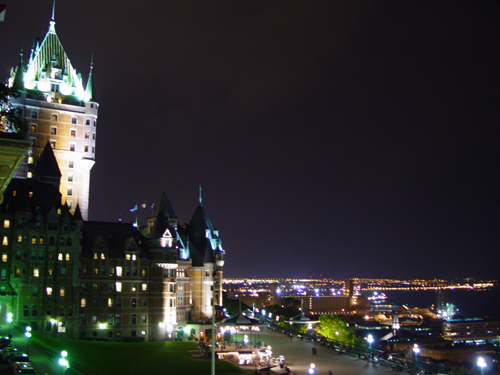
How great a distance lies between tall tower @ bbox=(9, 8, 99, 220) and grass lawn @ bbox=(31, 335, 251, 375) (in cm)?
4050

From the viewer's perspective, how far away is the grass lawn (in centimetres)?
A: 5341

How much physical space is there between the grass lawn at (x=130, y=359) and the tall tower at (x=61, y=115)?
133ft

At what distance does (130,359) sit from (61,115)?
191ft

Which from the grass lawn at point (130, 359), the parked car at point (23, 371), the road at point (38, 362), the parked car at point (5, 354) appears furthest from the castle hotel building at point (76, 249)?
the parked car at point (23, 371)

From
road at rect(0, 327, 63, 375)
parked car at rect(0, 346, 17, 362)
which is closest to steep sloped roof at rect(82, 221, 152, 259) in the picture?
road at rect(0, 327, 63, 375)

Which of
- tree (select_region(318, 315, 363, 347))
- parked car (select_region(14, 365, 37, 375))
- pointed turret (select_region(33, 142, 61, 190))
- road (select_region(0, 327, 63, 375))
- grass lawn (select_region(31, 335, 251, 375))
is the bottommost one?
tree (select_region(318, 315, 363, 347))

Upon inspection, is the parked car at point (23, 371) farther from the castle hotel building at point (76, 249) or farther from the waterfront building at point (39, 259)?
the waterfront building at point (39, 259)

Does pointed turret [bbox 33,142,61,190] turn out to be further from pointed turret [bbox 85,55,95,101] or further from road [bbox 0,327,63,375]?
road [bbox 0,327,63,375]

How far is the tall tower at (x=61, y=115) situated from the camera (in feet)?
330

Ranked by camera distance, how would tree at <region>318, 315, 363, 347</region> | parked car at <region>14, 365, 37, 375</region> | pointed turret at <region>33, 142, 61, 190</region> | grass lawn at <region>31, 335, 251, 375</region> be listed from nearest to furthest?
parked car at <region>14, 365, 37, 375</region> → grass lawn at <region>31, 335, 251, 375</region> → pointed turret at <region>33, 142, 61, 190</region> → tree at <region>318, 315, 363, 347</region>

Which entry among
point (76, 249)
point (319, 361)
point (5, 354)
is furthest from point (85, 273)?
point (5, 354)

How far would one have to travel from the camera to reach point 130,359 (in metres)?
60.3

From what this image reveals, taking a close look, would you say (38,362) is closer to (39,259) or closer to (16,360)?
(16,360)

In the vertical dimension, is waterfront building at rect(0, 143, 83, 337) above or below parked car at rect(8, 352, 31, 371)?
above
